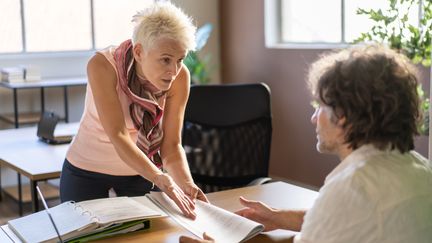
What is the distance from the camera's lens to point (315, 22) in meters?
5.04

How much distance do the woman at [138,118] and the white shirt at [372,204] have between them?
63cm

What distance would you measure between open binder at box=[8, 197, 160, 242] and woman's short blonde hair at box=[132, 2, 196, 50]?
518 mm

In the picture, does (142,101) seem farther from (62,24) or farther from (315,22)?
(62,24)

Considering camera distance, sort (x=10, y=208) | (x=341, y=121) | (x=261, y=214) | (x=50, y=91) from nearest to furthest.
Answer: (x=341, y=121) → (x=261, y=214) → (x=10, y=208) → (x=50, y=91)

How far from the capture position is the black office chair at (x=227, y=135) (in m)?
3.00

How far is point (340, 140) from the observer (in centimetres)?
142

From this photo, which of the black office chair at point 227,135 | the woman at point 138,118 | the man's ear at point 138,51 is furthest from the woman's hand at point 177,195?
the black office chair at point 227,135

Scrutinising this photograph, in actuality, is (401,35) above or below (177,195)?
above

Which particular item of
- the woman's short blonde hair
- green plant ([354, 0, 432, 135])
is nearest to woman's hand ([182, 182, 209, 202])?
the woman's short blonde hair

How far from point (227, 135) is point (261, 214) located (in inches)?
47.9

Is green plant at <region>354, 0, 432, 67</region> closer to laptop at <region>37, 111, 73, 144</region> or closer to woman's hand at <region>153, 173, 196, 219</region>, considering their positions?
woman's hand at <region>153, 173, 196, 219</region>

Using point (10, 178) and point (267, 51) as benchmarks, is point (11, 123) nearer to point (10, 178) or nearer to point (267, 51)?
point (10, 178)

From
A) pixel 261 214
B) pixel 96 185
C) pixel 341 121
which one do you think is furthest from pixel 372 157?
pixel 96 185

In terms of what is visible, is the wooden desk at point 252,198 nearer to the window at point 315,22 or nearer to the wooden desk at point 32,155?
the wooden desk at point 32,155
